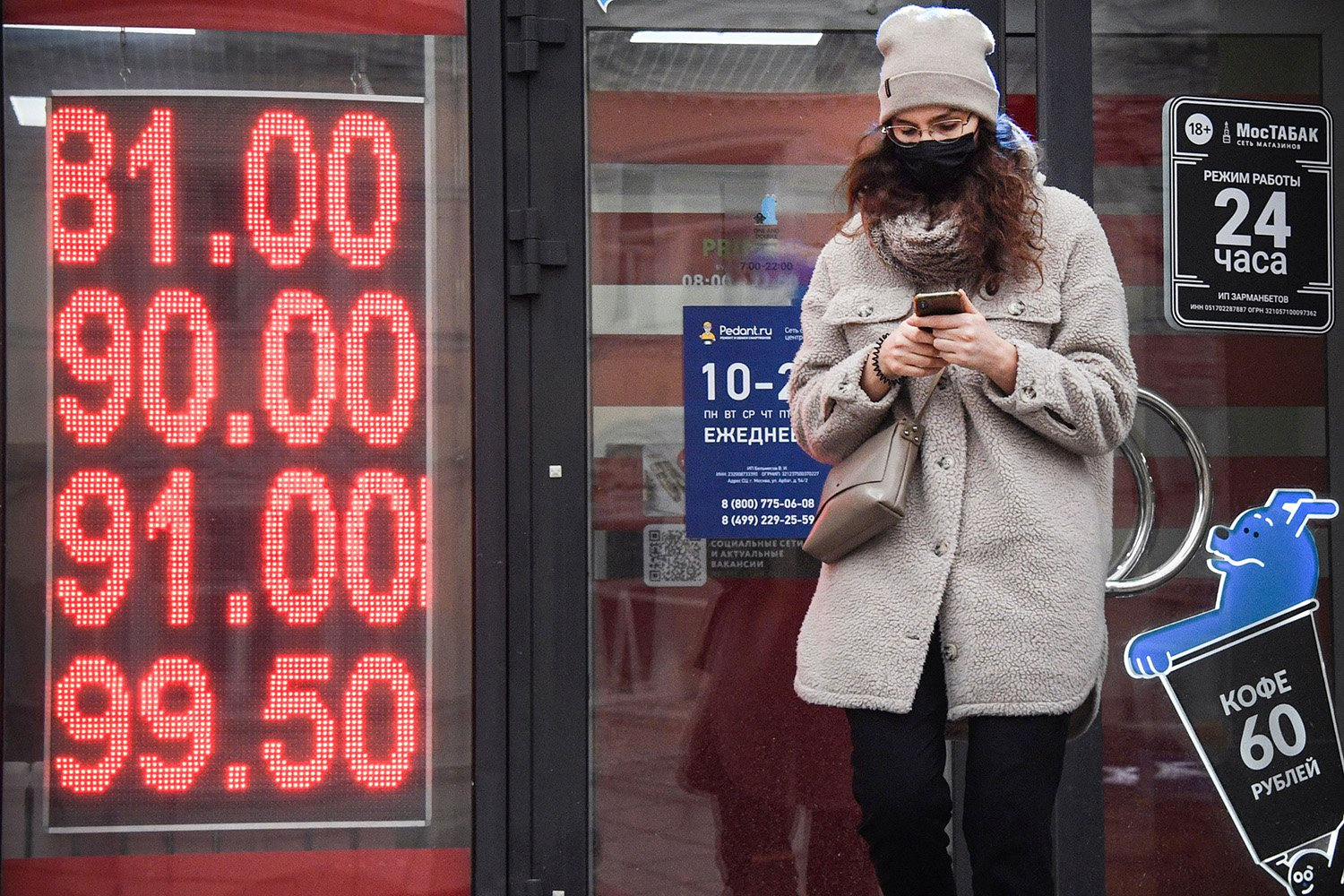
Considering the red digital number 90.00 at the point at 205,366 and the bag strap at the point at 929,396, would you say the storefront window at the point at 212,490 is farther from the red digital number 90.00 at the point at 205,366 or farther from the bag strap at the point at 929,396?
the bag strap at the point at 929,396

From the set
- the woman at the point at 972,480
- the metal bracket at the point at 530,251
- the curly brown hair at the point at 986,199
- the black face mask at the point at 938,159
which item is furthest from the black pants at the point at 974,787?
the metal bracket at the point at 530,251

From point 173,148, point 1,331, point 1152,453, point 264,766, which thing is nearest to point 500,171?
point 173,148

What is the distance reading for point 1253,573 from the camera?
387 cm

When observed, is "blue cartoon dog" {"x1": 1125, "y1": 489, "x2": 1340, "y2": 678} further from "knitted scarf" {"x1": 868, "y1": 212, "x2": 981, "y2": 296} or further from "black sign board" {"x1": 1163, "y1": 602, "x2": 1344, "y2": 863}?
"knitted scarf" {"x1": 868, "y1": 212, "x2": 981, "y2": 296}

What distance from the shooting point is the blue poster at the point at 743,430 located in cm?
375

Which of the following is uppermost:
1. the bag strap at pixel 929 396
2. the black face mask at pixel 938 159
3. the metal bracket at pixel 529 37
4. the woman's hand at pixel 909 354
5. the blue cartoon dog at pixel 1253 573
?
the metal bracket at pixel 529 37

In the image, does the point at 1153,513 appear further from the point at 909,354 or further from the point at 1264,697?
the point at 909,354

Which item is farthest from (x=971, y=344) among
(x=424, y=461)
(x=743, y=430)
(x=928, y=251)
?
(x=424, y=461)

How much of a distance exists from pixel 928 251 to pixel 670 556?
58.9 inches

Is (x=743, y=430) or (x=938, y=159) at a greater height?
(x=938, y=159)

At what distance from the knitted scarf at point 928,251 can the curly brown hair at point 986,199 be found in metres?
0.01

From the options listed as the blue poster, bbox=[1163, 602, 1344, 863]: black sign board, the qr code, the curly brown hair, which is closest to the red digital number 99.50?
the qr code

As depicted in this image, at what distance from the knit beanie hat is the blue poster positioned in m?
1.30

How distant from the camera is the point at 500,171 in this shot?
146 inches
